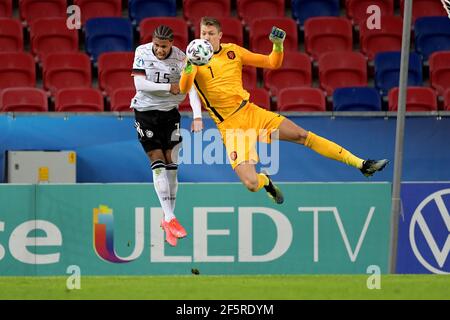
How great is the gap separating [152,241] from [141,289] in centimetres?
346

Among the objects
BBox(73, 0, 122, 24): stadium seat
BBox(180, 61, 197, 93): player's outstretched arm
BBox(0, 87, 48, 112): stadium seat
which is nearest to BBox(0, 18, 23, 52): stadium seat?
BBox(73, 0, 122, 24): stadium seat

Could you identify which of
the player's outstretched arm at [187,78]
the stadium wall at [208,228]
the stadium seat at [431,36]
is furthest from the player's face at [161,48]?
the stadium seat at [431,36]

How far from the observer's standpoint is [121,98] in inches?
709

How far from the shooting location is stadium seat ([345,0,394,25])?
20.8m

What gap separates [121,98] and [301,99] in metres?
2.49

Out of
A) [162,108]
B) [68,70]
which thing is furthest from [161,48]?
[68,70]

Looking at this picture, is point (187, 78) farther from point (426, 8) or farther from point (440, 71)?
point (426, 8)

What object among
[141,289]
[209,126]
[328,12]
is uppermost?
[328,12]

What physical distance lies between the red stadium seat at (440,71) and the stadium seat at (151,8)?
4.17 metres

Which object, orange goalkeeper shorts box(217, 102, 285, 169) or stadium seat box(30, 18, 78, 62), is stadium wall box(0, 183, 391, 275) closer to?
orange goalkeeper shorts box(217, 102, 285, 169)

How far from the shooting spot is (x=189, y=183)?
15359 millimetres

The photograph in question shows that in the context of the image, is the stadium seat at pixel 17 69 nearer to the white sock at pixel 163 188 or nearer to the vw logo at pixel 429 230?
the white sock at pixel 163 188

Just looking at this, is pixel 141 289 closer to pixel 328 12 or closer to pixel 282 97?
pixel 282 97
